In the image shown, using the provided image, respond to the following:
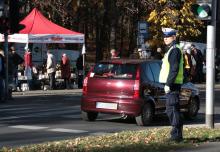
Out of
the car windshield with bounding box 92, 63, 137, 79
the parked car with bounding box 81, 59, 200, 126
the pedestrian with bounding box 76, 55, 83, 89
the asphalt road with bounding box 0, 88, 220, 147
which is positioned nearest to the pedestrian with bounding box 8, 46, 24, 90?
the asphalt road with bounding box 0, 88, 220, 147

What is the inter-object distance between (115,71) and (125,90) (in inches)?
24.1

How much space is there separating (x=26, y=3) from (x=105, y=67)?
85.8ft

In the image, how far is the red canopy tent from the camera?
98.0 feet

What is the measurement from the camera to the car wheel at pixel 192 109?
59.7 feet

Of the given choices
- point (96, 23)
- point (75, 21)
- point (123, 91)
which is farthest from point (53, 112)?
point (96, 23)

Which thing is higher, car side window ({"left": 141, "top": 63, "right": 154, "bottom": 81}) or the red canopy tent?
the red canopy tent

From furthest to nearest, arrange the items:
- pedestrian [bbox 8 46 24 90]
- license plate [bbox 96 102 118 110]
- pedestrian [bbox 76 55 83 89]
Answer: pedestrian [bbox 76 55 83 89] → pedestrian [bbox 8 46 24 90] → license plate [bbox 96 102 118 110]

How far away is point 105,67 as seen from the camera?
16875 mm

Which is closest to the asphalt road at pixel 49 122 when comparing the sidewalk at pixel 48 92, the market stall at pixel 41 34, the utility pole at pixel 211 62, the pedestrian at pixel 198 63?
the utility pole at pixel 211 62

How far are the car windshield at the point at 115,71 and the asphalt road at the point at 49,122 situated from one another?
1188 mm

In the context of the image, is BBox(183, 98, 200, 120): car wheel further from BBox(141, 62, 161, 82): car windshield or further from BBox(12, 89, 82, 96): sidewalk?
BBox(12, 89, 82, 96): sidewalk

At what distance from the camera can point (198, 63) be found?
3544cm

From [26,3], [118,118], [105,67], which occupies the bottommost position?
[118,118]

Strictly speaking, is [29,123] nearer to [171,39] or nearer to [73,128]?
[73,128]
